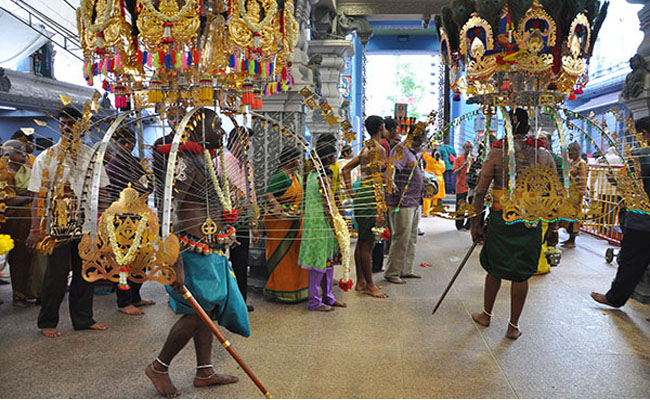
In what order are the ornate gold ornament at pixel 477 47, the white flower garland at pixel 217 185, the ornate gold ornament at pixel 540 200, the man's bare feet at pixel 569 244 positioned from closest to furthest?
1. the white flower garland at pixel 217 185
2. the ornate gold ornament at pixel 540 200
3. the ornate gold ornament at pixel 477 47
4. the man's bare feet at pixel 569 244

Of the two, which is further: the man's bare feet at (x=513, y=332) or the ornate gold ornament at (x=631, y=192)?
the man's bare feet at (x=513, y=332)

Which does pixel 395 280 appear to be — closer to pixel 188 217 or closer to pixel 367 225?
pixel 367 225

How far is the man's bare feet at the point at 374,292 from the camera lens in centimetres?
446

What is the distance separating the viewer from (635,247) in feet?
13.1

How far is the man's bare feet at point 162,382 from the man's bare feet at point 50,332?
1.24 metres

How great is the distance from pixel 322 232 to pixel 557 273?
280cm

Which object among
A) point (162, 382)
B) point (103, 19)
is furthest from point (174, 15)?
Result: point (162, 382)

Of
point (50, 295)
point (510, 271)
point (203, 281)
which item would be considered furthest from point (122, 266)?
point (510, 271)

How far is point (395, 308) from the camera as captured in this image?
417 centimetres

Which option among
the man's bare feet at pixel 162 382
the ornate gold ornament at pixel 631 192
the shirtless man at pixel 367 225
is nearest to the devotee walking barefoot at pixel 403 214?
the shirtless man at pixel 367 225

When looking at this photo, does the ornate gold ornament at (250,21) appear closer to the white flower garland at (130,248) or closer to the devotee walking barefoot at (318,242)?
the white flower garland at (130,248)

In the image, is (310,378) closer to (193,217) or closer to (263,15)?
(193,217)

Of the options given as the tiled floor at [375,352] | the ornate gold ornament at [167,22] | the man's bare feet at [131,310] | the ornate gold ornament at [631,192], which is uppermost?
the ornate gold ornament at [167,22]

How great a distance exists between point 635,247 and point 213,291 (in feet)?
10.8
